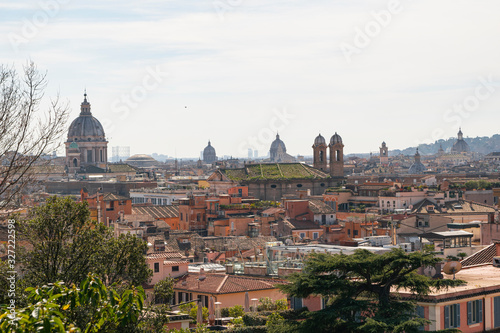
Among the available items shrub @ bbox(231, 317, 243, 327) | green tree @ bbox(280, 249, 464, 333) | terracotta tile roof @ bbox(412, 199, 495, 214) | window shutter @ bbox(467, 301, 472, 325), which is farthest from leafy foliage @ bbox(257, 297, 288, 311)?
terracotta tile roof @ bbox(412, 199, 495, 214)

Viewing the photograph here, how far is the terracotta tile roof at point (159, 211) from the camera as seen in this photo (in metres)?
52.4

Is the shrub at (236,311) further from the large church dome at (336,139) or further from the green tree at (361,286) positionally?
the large church dome at (336,139)

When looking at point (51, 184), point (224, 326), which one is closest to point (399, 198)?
point (224, 326)

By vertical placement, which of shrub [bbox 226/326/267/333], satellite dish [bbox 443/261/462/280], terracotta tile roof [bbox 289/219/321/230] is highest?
satellite dish [bbox 443/261/462/280]

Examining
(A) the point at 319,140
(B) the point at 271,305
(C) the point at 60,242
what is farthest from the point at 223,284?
(A) the point at 319,140

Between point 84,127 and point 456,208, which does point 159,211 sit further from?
point 84,127

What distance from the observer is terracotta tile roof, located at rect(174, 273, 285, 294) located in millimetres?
22281

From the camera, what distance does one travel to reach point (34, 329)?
7.30 meters

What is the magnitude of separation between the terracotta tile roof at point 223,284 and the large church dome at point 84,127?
374 ft

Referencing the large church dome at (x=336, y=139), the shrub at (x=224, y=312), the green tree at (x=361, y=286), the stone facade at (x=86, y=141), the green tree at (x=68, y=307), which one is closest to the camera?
the green tree at (x=68, y=307)

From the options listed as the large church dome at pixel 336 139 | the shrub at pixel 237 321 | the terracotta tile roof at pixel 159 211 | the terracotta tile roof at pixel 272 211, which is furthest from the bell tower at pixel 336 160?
the shrub at pixel 237 321

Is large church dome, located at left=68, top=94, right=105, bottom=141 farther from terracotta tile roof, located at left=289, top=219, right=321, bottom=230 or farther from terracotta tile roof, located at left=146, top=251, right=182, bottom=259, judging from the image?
terracotta tile roof, located at left=146, top=251, right=182, bottom=259

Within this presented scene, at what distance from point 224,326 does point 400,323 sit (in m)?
5.80

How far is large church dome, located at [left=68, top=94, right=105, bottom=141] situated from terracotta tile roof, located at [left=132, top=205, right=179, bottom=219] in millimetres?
82822
